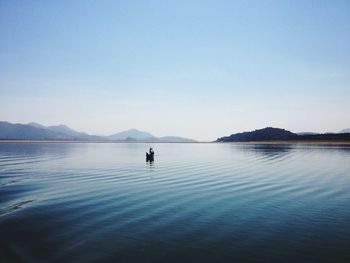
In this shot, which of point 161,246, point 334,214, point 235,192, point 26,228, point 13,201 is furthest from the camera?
point 235,192

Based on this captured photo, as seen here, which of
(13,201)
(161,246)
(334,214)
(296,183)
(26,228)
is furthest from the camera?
(296,183)

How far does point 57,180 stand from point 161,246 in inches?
844

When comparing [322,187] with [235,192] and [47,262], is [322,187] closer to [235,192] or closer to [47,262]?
[235,192]

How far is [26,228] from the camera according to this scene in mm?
12734

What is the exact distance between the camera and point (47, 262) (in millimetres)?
8938

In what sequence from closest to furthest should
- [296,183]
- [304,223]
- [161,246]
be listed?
1. [161,246]
2. [304,223]
3. [296,183]

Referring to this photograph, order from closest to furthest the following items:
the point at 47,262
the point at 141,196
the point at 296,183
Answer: the point at 47,262 → the point at 141,196 → the point at 296,183

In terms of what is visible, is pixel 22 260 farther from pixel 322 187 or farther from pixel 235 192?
pixel 322 187

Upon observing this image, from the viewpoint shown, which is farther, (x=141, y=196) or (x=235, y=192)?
(x=235, y=192)

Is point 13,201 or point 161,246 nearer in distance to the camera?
point 161,246

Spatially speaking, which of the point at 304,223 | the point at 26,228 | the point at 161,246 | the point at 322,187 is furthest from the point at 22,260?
the point at 322,187

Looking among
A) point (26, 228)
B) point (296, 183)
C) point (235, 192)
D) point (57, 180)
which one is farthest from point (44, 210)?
point (296, 183)

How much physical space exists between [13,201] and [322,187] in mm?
26421

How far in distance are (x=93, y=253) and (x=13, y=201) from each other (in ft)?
41.3
